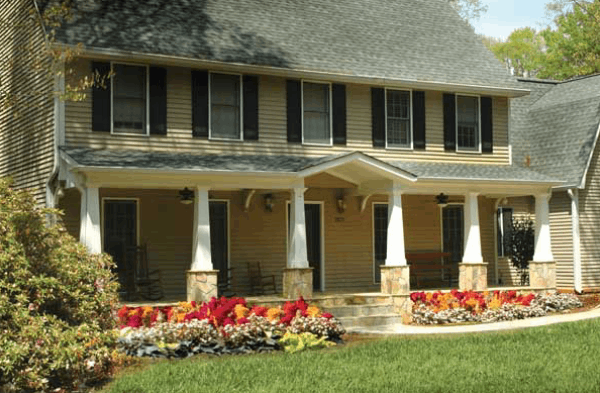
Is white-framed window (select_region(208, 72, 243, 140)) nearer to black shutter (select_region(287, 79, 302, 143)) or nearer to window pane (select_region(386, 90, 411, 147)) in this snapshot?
black shutter (select_region(287, 79, 302, 143))

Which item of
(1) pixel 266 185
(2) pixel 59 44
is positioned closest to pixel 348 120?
(1) pixel 266 185

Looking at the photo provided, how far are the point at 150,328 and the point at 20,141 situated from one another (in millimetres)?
8431

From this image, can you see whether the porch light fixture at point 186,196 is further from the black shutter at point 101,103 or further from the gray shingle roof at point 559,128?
the gray shingle roof at point 559,128

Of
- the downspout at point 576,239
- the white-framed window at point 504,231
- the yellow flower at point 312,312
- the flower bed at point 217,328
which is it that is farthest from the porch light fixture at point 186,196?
the downspout at point 576,239

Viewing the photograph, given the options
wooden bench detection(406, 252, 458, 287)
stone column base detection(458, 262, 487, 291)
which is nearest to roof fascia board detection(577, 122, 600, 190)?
wooden bench detection(406, 252, 458, 287)

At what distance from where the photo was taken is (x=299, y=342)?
43.2 feet

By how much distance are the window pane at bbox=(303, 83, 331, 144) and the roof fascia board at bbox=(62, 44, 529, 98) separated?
1.44ft

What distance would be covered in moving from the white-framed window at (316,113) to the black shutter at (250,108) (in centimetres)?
128

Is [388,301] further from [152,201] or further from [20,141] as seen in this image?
[20,141]

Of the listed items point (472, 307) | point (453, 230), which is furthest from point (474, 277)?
point (453, 230)

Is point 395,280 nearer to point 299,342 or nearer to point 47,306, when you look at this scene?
point 299,342

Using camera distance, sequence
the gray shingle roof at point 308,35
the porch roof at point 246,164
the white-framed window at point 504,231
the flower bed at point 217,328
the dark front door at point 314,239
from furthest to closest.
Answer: the white-framed window at point 504,231 < the dark front door at point 314,239 < the gray shingle roof at point 308,35 < the porch roof at point 246,164 < the flower bed at point 217,328

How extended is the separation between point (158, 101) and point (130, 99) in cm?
59

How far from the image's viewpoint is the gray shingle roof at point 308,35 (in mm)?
18438
